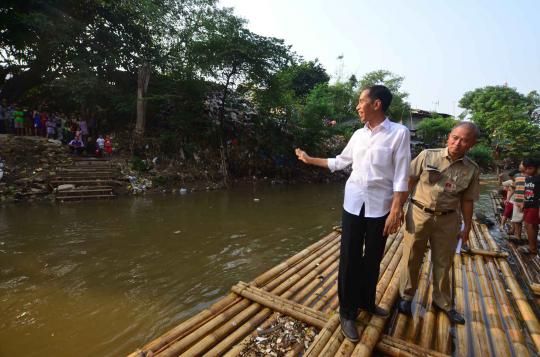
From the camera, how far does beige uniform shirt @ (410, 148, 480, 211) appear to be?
2359 millimetres

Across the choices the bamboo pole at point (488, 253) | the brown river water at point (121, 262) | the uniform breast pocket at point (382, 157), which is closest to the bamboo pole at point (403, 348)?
the uniform breast pocket at point (382, 157)

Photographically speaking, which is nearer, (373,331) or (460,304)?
(373,331)

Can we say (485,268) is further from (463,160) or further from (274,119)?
(274,119)

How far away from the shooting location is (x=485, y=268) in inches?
143

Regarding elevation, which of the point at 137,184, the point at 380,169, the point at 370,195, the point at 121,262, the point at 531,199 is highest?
the point at 380,169

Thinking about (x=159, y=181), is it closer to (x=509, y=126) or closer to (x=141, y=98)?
(x=141, y=98)

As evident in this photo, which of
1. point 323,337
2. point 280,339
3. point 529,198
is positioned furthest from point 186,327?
point 529,198

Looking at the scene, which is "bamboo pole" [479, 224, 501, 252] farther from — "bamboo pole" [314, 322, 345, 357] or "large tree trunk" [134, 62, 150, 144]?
"large tree trunk" [134, 62, 150, 144]

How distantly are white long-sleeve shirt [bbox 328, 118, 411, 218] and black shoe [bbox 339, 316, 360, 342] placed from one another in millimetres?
830

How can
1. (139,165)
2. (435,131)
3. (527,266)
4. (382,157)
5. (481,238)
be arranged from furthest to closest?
(435,131), (139,165), (481,238), (527,266), (382,157)

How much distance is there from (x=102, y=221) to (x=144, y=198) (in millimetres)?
2886

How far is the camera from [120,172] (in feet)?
35.1

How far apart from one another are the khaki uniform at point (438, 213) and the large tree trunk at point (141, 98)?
1240cm

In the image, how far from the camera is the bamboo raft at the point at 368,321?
202 cm
